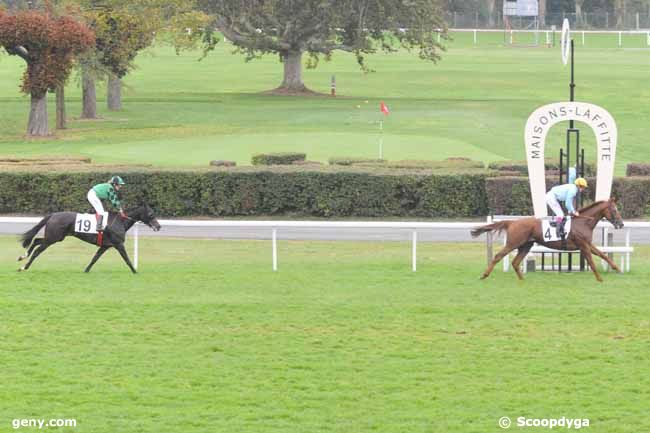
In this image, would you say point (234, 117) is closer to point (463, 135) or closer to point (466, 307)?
point (463, 135)

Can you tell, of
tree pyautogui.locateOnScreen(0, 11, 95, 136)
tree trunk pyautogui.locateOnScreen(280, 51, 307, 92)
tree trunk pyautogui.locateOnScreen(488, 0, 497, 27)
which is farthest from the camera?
tree trunk pyautogui.locateOnScreen(488, 0, 497, 27)

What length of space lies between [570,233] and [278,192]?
827cm

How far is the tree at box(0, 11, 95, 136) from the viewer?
32594 mm

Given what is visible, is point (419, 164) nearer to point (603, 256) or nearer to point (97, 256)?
point (603, 256)

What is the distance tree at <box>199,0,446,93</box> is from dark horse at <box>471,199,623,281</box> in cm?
3258

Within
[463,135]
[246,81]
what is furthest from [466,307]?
[246,81]

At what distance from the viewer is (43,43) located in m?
32.9

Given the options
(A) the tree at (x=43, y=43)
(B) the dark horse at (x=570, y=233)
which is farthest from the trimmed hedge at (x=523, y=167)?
(A) the tree at (x=43, y=43)

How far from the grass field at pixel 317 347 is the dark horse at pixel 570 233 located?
43 cm

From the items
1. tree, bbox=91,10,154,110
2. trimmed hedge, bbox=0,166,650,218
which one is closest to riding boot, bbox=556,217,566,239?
trimmed hedge, bbox=0,166,650,218

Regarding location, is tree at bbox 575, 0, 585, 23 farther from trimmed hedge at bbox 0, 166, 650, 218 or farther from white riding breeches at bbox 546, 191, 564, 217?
white riding breeches at bbox 546, 191, 564, 217

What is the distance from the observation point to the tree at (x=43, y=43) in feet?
107

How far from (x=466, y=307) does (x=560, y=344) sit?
6.06 ft

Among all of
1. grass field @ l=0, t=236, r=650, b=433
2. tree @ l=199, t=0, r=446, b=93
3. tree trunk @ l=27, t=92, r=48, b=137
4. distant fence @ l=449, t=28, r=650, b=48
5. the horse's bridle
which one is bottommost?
grass field @ l=0, t=236, r=650, b=433
